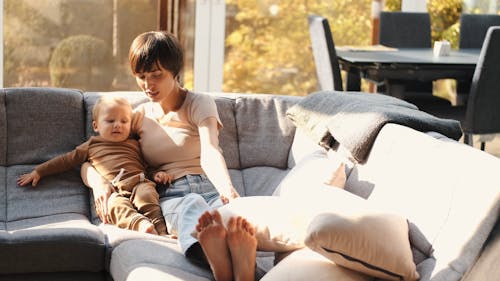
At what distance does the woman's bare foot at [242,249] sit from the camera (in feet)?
8.45

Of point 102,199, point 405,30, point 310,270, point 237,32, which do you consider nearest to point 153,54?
point 102,199

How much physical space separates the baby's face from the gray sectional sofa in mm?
197

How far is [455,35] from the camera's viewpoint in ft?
22.9

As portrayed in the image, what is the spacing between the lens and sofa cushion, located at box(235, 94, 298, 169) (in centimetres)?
354

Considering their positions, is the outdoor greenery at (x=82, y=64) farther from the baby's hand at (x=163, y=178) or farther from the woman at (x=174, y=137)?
the baby's hand at (x=163, y=178)

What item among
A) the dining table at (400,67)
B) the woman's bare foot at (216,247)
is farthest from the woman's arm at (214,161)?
the dining table at (400,67)

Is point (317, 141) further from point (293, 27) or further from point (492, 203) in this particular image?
point (293, 27)

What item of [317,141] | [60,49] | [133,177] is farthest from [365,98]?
[60,49]

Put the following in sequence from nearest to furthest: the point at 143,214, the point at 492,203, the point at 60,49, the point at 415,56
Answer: the point at 492,203
the point at 143,214
the point at 415,56
the point at 60,49

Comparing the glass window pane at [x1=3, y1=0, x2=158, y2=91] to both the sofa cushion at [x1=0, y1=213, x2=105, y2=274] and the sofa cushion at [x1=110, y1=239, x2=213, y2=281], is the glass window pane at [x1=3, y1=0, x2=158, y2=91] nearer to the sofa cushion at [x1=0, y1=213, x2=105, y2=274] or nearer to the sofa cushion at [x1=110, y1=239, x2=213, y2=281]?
the sofa cushion at [x1=0, y1=213, x2=105, y2=274]

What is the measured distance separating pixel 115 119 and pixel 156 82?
0.23 m

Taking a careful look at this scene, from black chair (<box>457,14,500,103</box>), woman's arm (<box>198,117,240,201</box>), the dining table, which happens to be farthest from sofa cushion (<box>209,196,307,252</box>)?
black chair (<box>457,14,500,103</box>)

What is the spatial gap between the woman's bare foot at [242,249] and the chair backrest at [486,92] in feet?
8.77

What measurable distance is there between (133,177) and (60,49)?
323cm
